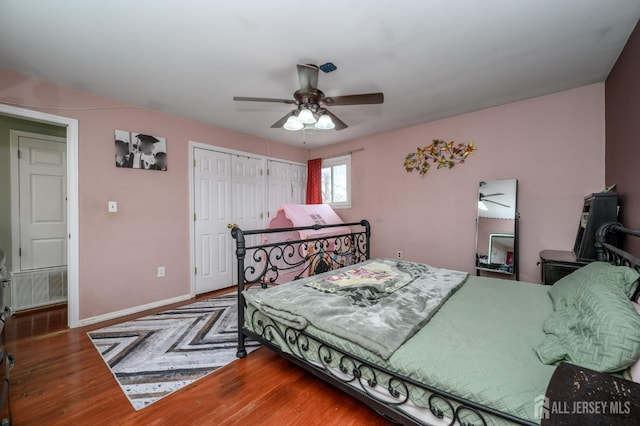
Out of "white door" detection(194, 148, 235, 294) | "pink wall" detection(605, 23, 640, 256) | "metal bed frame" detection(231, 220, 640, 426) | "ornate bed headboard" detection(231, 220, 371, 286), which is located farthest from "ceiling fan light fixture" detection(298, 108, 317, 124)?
"pink wall" detection(605, 23, 640, 256)

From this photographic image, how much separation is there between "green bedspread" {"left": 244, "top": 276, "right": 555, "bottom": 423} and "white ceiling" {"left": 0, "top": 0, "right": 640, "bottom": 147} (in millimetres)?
1918

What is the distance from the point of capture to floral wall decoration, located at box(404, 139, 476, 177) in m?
3.37

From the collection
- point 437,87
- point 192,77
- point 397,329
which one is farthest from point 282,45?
point 397,329

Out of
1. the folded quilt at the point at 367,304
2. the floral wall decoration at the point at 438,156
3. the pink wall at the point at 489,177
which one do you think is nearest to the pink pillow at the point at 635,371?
the folded quilt at the point at 367,304

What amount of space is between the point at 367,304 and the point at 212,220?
2922mm

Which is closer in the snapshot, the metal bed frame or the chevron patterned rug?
the metal bed frame

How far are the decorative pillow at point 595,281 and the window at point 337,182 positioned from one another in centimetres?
322

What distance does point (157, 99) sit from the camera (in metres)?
2.90

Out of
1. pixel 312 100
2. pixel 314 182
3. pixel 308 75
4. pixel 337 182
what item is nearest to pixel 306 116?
pixel 312 100

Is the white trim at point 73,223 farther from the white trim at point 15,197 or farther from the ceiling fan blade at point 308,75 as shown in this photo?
the ceiling fan blade at point 308,75

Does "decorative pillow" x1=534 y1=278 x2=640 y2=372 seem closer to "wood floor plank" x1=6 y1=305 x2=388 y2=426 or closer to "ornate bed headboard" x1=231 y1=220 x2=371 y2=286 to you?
"wood floor plank" x1=6 y1=305 x2=388 y2=426

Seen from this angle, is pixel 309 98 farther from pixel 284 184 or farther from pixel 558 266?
pixel 284 184

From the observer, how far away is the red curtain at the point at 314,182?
496 centimetres

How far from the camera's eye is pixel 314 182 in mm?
5004
